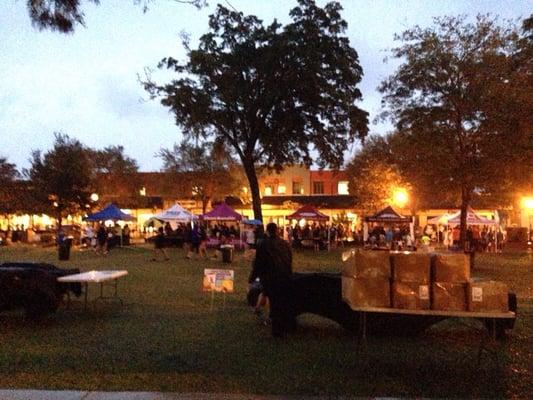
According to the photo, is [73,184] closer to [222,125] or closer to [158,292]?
[222,125]

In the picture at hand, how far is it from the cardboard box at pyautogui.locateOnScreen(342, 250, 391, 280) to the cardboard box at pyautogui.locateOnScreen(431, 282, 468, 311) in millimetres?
642

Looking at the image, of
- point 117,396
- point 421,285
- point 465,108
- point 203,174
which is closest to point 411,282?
point 421,285

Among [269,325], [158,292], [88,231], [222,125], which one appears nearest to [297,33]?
[222,125]

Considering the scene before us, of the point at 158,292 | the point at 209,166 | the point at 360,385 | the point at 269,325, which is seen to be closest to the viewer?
the point at 360,385

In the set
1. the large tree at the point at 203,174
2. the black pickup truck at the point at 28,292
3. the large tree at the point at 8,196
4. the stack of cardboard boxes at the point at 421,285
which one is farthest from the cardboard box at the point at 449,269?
the large tree at the point at 203,174

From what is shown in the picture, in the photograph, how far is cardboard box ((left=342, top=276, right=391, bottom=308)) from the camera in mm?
7914

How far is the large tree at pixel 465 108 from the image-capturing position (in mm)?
20594

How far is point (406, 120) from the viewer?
2241 cm

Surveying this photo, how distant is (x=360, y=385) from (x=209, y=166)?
52.8m

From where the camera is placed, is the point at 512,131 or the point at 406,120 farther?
the point at 406,120

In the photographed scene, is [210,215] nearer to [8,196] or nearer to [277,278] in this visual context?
[8,196]

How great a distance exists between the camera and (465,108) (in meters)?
21.2

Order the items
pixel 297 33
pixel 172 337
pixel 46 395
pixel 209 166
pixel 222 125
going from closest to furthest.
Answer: pixel 46 395 < pixel 172 337 < pixel 297 33 < pixel 222 125 < pixel 209 166

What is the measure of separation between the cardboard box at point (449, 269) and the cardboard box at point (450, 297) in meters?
0.06
